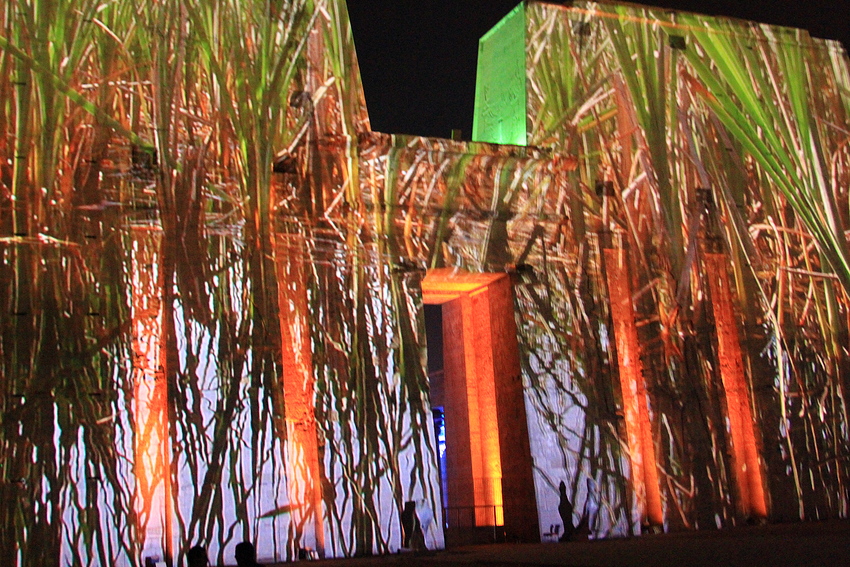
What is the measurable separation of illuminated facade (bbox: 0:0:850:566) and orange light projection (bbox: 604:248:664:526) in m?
0.04

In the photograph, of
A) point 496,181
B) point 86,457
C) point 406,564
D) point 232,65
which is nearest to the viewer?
point 406,564

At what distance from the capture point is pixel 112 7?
32.4 ft

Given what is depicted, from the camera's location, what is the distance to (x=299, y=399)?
9.66m

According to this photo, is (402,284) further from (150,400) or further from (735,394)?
(735,394)

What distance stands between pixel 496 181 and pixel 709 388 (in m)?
3.43

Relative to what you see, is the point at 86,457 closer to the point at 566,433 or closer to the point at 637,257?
the point at 566,433

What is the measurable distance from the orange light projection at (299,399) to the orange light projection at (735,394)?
491 centimetres

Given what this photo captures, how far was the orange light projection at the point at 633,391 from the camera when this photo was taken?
35.4 feet

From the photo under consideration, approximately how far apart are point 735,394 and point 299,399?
5287 mm

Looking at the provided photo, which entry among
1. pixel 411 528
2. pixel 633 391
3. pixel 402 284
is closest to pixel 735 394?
pixel 633 391

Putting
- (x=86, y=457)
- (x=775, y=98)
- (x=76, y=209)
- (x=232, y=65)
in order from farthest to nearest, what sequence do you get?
(x=775, y=98)
(x=232, y=65)
(x=76, y=209)
(x=86, y=457)

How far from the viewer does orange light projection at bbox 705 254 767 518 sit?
11.3 m

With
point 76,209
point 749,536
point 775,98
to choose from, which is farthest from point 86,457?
point 775,98

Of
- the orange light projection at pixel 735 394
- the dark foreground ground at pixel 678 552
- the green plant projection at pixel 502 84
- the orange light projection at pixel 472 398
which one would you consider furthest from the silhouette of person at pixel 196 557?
the orange light projection at pixel 735 394
